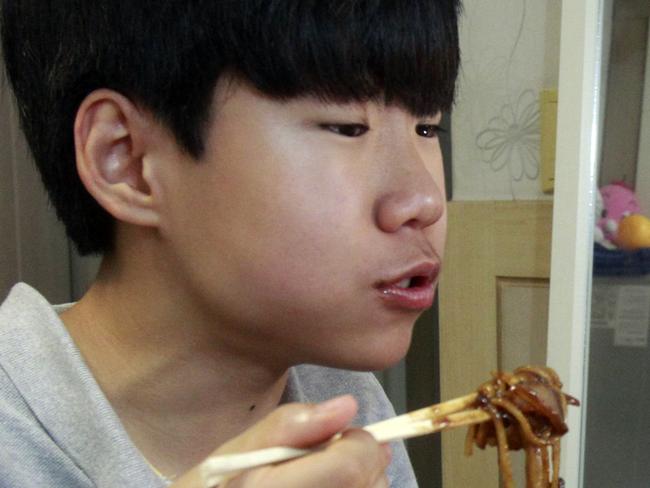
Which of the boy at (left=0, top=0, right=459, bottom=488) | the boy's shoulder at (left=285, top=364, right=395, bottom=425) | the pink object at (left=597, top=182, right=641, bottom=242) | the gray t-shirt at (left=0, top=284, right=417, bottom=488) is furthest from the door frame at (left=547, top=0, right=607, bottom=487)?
the gray t-shirt at (left=0, top=284, right=417, bottom=488)

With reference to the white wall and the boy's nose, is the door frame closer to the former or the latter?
the white wall

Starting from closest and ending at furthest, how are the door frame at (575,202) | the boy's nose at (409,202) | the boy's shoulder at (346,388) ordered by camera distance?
1. the boy's nose at (409,202)
2. the boy's shoulder at (346,388)
3. the door frame at (575,202)

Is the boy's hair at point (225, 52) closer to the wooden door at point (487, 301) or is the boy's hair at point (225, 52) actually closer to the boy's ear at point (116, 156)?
the boy's ear at point (116, 156)

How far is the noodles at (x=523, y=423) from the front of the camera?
586 mm

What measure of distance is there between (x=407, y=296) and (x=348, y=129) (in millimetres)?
144

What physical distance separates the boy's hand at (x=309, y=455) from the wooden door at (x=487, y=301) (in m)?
1.04

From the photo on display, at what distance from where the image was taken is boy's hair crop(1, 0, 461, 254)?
0.57 metres

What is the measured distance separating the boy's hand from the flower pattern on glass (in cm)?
107

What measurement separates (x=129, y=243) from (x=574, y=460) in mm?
983

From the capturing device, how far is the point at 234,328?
0.64 meters

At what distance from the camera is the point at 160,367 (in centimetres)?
67

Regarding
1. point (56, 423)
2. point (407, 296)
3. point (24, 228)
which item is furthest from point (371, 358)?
point (24, 228)

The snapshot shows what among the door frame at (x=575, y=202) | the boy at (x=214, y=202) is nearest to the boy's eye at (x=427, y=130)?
the boy at (x=214, y=202)

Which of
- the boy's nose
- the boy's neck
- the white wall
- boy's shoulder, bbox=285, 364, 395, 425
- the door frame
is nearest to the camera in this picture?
the boy's nose
